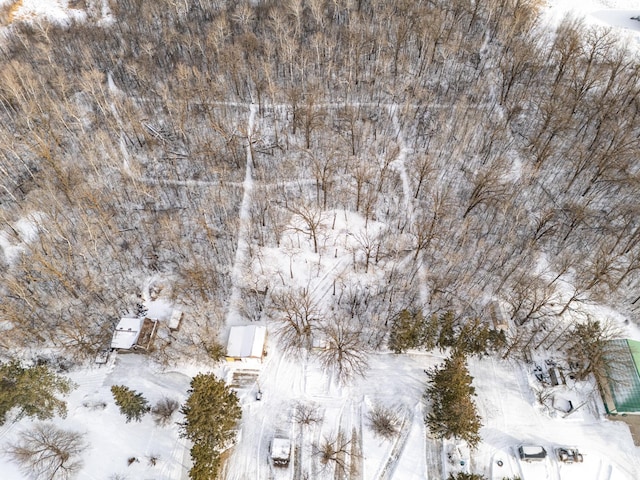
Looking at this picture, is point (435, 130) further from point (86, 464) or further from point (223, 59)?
point (86, 464)

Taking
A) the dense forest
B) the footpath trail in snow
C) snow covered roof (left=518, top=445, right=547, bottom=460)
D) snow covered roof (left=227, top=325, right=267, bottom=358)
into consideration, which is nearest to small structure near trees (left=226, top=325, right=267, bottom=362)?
snow covered roof (left=227, top=325, right=267, bottom=358)

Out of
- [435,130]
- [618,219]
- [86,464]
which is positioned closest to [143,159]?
[86,464]

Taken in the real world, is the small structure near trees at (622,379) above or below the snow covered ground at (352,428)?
above

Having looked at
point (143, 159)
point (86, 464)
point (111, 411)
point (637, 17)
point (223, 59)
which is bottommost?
point (86, 464)

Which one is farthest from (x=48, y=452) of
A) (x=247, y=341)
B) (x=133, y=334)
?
(x=247, y=341)

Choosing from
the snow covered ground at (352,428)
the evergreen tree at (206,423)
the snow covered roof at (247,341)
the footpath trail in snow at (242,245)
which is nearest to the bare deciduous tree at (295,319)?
the snow covered ground at (352,428)

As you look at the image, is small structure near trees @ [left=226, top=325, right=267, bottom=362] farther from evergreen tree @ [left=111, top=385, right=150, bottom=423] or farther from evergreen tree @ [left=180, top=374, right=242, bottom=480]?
evergreen tree @ [left=111, top=385, right=150, bottom=423]

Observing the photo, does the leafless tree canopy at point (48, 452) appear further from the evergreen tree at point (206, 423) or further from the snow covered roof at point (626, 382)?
the snow covered roof at point (626, 382)
